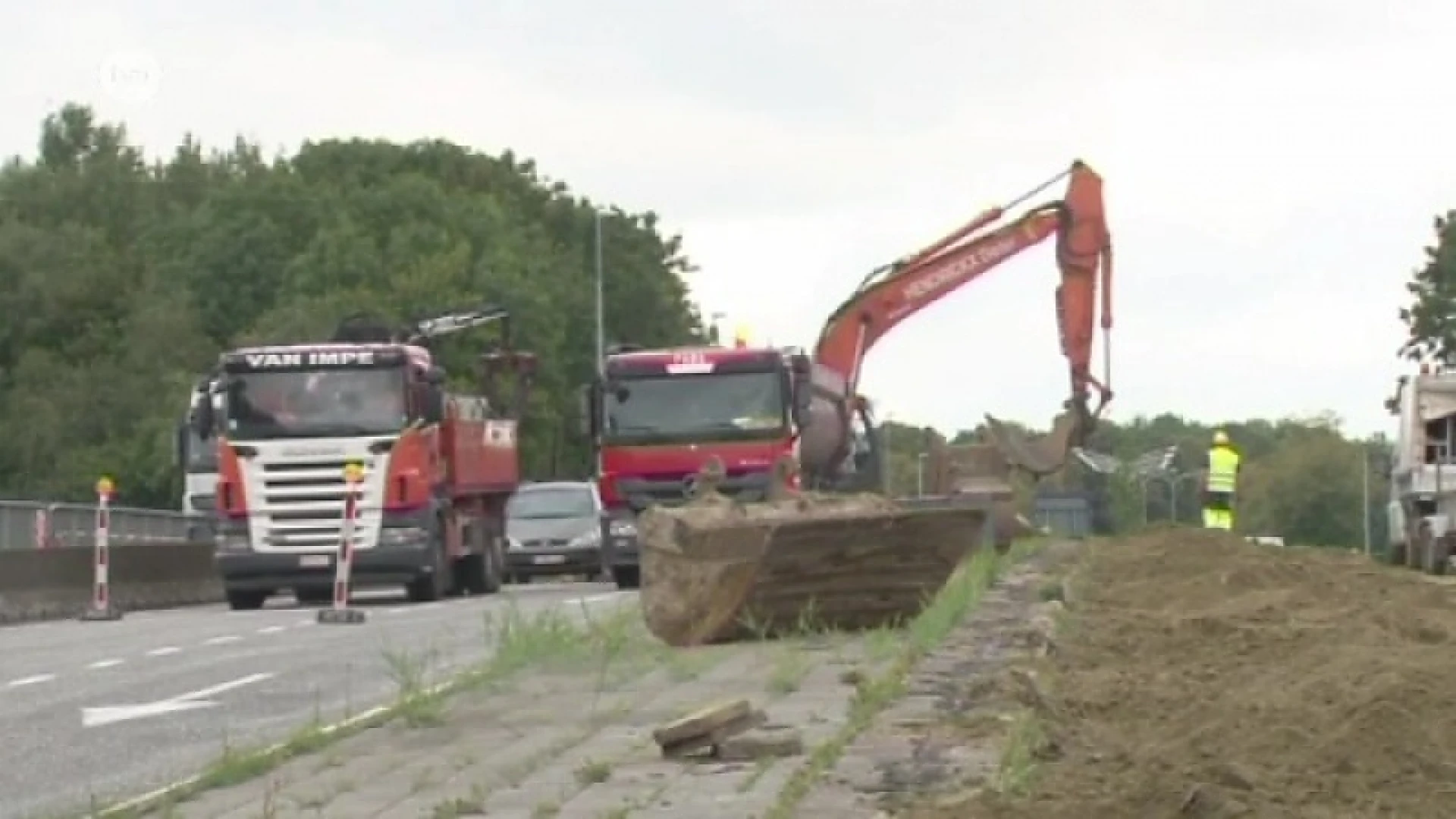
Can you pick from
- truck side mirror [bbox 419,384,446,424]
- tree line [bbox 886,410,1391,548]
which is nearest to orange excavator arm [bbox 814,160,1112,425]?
truck side mirror [bbox 419,384,446,424]

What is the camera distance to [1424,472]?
41.5 metres

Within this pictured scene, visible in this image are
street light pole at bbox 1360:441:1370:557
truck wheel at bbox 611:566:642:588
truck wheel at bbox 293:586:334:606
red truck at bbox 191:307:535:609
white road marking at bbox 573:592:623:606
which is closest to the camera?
white road marking at bbox 573:592:623:606

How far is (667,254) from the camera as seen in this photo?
408 feet

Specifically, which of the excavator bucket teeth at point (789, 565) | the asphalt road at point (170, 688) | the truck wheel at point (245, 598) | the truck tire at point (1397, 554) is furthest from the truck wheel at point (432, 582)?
the excavator bucket teeth at point (789, 565)

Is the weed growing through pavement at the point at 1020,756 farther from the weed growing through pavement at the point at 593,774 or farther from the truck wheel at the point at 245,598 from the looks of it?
the truck wheel at the point at 245,598

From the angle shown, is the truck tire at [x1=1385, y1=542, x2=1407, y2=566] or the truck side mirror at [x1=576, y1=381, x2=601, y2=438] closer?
the truck side mirror at [x1=576, y1=381, x2=601, y2=438]

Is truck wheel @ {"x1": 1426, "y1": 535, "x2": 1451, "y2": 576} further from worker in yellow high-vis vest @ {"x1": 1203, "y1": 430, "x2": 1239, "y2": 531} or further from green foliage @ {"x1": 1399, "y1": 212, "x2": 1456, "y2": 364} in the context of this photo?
green foliage @ {"x1": 1399, "y1": 212, "x2": 1456, "y2": 364}

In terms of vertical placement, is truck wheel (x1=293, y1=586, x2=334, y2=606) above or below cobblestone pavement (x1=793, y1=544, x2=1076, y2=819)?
above

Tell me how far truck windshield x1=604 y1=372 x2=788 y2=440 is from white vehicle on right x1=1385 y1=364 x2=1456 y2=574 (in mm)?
7810

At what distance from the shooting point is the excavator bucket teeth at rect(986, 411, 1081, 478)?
45.8 m

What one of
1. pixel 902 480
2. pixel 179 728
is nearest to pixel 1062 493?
pixel 902 480

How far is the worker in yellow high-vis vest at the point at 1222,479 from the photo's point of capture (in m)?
39.4

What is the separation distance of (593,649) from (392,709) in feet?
11.6

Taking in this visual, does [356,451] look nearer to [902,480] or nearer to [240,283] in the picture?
[902,480]
